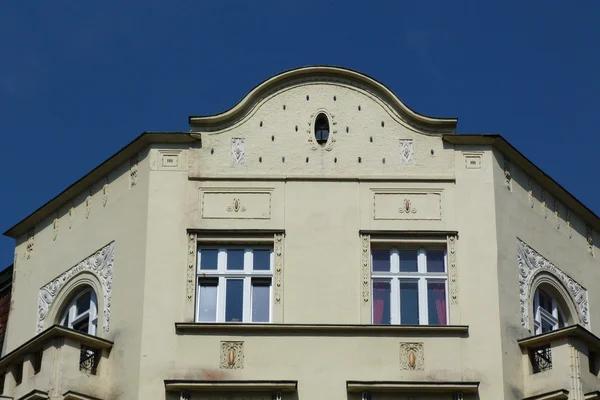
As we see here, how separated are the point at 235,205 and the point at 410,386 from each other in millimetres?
5469

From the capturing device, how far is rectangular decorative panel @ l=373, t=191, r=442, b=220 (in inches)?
1275

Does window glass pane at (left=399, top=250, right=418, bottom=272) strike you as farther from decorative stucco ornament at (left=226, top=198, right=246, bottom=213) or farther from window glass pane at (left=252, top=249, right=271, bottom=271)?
decorative stucco ornament at (left=226, top=198, right=246, bottom=213)

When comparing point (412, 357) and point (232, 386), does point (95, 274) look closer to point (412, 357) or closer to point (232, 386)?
point (232, 386)

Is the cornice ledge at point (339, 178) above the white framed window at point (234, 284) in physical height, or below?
above

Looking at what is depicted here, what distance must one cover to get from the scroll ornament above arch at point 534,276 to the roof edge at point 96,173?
7.51m

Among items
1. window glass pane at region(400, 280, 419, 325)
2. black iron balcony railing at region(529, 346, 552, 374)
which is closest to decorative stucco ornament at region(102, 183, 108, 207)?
window glass pane at region(400, 280, 419, 325)

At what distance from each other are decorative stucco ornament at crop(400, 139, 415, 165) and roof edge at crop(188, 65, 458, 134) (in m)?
0.49

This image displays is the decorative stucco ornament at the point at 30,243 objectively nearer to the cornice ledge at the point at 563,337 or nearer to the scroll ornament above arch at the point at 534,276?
the scroll ornament above arch at the point at 534,276

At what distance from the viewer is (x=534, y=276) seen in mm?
32875

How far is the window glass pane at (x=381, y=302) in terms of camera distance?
103ft

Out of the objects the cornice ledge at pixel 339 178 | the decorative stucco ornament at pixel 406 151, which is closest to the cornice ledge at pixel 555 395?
the cornice ledge at pixel 339 178

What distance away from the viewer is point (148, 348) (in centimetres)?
3100

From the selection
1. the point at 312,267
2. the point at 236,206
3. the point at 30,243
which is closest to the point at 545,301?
the point at 312,267

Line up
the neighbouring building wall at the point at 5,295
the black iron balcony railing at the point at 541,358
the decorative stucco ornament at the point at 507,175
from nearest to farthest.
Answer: the black iron balcony railing at the point at 541,358
the decorative stucco ornament at the point at 507,175
the neighbouring building wall at the point at 5,295
